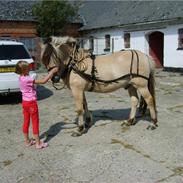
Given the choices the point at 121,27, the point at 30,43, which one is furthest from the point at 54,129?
the point at 30,43

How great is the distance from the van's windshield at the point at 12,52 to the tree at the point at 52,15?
54.8 ft

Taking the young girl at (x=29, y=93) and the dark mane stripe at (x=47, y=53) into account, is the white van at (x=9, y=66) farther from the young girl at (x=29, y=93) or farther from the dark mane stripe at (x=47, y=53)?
the young girl at (x=29, y=93)

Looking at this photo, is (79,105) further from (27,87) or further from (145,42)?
(145,42)

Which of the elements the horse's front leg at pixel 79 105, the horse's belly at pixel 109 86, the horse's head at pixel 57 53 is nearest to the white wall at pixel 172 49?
the horse's belly at pixel 109 86

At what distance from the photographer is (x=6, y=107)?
9.48 meters

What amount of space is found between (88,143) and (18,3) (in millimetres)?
27629

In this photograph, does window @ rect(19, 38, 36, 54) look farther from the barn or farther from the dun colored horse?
the dun colored horse

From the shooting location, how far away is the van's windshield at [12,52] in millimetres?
9625

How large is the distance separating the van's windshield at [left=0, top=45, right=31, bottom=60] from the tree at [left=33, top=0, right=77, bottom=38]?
16.7m

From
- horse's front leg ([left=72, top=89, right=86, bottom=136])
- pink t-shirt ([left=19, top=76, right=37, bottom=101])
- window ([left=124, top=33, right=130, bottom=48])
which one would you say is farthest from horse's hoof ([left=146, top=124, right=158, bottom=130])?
window ([left=124, top=33, right=130, bottom=48])

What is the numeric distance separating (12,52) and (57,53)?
168 inches

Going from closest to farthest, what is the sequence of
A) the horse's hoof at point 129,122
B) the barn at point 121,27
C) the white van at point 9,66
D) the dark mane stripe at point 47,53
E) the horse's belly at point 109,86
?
the dark mane stripe at point 47,53 < the horse's belly at point 109,86 < the horse's hoof at point 129,122 < the white van at point 9,66 < the barn at point 121,27

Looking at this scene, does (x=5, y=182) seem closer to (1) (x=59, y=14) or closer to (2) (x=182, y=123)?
(2) (x=182, y=123)

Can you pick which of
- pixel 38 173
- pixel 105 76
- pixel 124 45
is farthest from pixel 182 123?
pixel 124 45
